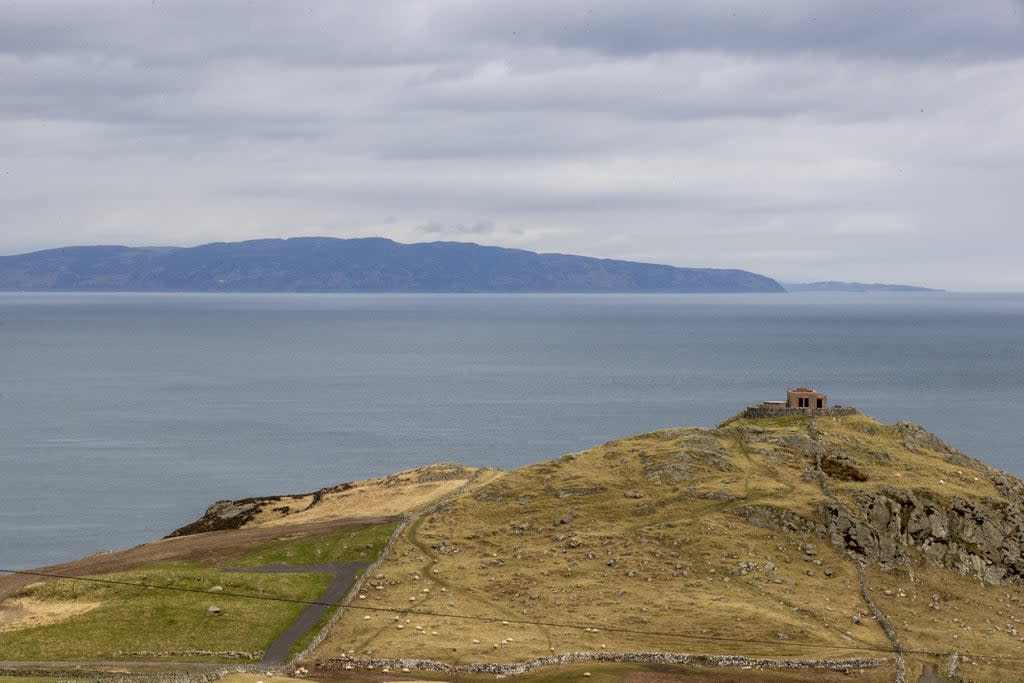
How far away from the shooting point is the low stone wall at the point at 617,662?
72812 millimetres

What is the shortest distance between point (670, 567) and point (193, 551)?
4402cm

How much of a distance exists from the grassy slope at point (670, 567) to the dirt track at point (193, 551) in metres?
10.8

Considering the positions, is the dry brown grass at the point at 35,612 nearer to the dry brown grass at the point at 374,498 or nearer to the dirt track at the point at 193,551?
the dirt track at the point at 193,551

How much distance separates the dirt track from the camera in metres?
90.9

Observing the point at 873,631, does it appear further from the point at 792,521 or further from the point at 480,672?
the point at 480,672

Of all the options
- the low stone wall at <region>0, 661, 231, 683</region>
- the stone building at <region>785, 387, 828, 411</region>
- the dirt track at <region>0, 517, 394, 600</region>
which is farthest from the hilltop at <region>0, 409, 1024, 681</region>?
the low stone wall at <region>0, 661, 231, 683</region>

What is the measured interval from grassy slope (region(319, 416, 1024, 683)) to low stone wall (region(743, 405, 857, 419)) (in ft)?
11.7

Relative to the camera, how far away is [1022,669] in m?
78.0

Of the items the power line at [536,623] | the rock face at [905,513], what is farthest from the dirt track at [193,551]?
the rock face at [905,513]

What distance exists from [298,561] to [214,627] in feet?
46.1

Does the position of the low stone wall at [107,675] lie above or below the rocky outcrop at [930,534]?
below

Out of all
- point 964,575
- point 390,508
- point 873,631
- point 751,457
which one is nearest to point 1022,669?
point 873,631

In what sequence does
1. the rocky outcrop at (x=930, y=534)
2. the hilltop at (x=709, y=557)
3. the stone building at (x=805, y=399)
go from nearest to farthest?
1. the hilltop at (x=709, y=557)
2. the rocky outcrop at (x=930, y=534)
3. the stone building at (x=805, y=399)

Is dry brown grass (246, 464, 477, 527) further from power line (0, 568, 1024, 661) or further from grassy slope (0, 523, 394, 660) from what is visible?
power line (0, 568, 1024, 661)
